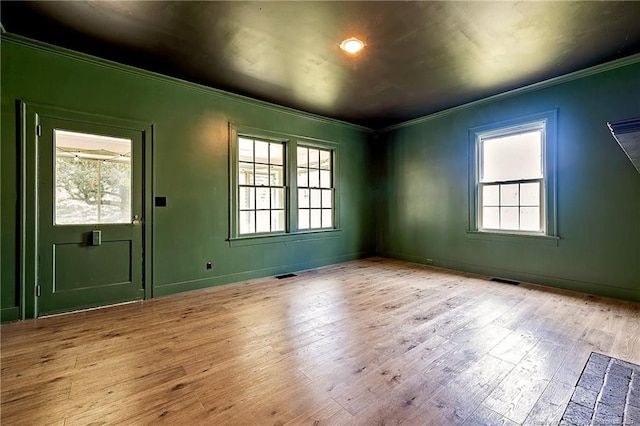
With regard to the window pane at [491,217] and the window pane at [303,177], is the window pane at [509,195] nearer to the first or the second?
the window pane at [491,217]

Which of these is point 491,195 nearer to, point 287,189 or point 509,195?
point 509,195

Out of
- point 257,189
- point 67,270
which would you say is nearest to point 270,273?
point 257,189

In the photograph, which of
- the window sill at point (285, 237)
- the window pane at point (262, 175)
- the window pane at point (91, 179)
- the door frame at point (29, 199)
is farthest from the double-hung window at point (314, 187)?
the door frame at point (29, 199)

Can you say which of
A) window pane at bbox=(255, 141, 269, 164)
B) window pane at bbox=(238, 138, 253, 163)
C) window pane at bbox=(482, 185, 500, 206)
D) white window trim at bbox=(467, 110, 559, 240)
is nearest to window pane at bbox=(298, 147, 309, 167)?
window pane at bbox=(255, 141, 269, 164)

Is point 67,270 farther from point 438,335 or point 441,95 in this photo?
point 441,95

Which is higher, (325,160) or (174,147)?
(325,160)

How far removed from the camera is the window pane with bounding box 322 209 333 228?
5741mm

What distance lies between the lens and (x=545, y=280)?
163 inches

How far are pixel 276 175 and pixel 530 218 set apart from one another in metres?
4.07

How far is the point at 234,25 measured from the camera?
2725 millimetres

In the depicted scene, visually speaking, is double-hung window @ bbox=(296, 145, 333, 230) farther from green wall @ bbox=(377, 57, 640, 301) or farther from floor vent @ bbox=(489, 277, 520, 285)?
floor vent @ bbox=(489, 277, 520, 285)

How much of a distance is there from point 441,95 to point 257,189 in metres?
3.29

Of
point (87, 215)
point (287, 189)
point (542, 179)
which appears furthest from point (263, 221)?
point (542, 179)

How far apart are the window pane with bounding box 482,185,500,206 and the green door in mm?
5192
